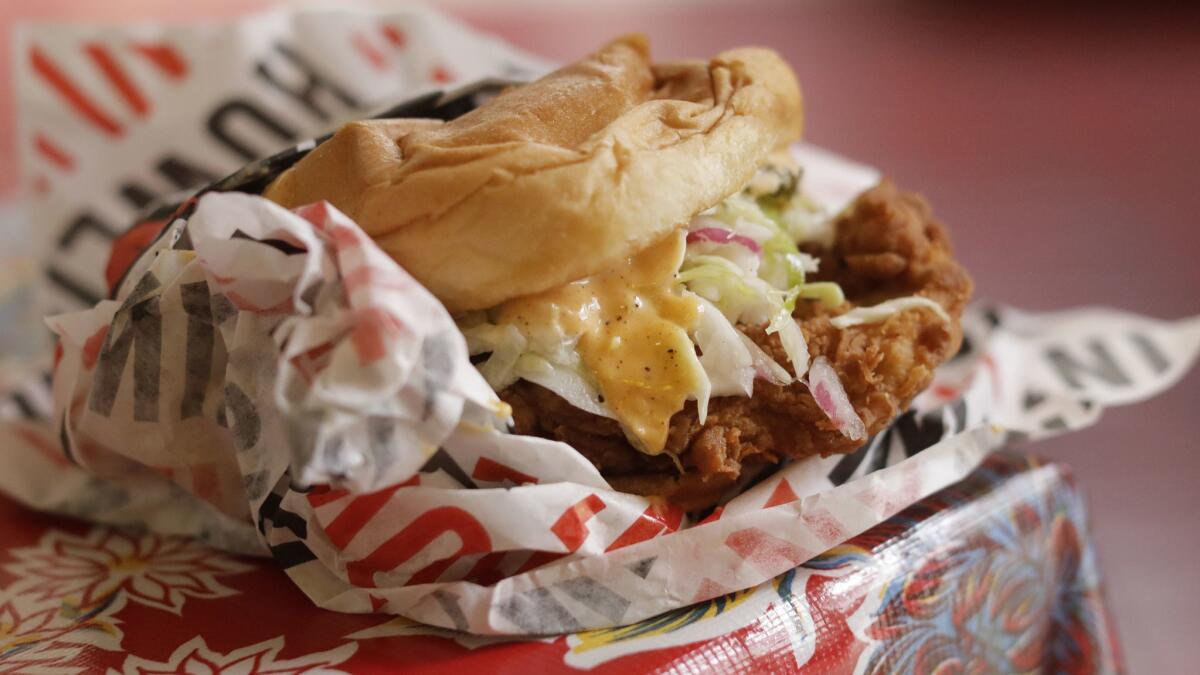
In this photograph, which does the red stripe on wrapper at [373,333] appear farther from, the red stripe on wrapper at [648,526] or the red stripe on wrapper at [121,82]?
the red stripe on wrapper at [121,82]

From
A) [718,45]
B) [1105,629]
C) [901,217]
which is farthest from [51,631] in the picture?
[718,45]

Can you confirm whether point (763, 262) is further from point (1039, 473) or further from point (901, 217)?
point (1039, 473)

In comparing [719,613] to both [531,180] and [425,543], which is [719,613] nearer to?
[425,543]

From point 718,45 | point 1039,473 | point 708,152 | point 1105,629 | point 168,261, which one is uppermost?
point 708,152

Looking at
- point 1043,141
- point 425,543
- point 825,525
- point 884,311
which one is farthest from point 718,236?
point 1043,141

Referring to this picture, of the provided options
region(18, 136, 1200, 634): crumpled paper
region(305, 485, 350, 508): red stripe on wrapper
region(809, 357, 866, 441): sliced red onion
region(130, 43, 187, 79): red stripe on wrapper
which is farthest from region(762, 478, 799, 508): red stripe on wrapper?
region(130, 43, 187, 79): red stripe on wrapper

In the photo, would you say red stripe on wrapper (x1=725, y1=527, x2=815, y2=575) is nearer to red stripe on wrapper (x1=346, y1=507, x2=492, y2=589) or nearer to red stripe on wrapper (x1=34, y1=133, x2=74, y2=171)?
red stripe on wrapper (x1=346, y1=507, x2=492, y2=589)

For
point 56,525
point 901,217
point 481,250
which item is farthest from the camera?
point 56,525
